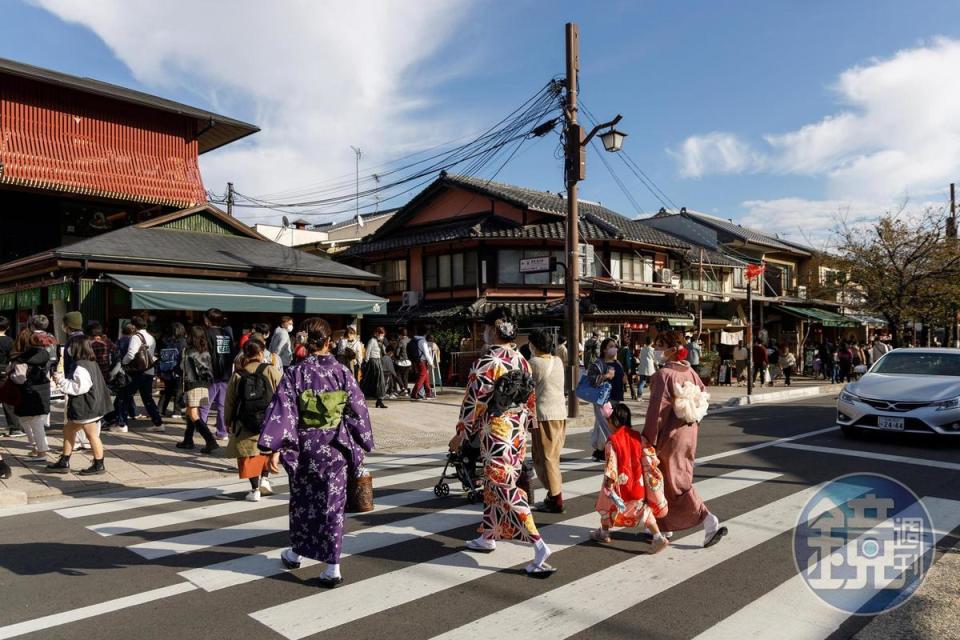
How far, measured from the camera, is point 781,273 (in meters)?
35.2

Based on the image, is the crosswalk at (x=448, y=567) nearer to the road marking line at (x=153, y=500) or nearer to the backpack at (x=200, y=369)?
the road marking line at (x=153, y=500)

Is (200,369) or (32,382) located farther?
(200,369)

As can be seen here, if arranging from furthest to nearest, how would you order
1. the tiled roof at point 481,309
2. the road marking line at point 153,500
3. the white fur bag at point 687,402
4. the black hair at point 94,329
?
1. the tiled roof at point 481,309
2. the black hair at point 94,329
3. the road marking line at point 153,500
4. the white fur bag at point 687,402

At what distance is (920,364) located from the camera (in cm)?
1066

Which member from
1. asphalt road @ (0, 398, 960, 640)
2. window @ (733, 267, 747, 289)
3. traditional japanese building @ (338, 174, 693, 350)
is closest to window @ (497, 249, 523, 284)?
traditional japanese building @ (338, 174, 693, 350)

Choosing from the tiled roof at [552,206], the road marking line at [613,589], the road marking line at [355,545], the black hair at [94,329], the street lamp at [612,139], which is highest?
the tiled roof at [552,206]

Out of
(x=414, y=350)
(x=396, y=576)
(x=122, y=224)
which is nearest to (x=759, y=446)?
(x=396, y=576)

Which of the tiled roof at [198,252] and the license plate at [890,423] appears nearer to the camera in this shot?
the license plate at [890,423]

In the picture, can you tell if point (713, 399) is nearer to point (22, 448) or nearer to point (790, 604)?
point (790, 604)

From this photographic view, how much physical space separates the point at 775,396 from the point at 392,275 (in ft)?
54.5

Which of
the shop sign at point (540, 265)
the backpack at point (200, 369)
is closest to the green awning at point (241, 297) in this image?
the backpack at point (200, 369)

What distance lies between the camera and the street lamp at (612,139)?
12688 millimetres

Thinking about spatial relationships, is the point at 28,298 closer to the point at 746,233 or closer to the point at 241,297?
the point at 241,297

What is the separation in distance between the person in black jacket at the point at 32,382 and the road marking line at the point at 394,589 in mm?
5773
